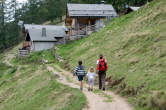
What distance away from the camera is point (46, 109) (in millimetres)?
12602

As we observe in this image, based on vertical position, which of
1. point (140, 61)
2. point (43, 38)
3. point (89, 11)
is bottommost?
point (43, 38)

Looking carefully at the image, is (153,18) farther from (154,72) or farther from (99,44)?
(154,72)

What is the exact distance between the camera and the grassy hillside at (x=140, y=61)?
1073 cm

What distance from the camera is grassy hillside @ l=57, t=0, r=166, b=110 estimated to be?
1073 cm

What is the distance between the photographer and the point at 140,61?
15.3 meters

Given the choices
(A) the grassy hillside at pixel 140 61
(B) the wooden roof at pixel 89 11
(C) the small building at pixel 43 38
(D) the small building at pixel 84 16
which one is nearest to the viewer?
(A) the grassy hillside at pixel 140 61

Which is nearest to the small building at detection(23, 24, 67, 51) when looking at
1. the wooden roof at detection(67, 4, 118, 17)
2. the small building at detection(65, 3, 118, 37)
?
the small building at detection(65, 3, 118, 37)

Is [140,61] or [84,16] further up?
[84,16]

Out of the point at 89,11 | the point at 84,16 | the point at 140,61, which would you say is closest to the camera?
the point at 140,61

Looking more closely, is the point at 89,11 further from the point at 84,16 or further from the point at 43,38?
the point at 43,38

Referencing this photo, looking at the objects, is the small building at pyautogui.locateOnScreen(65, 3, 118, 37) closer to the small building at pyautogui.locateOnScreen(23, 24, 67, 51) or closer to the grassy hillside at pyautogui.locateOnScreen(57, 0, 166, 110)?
the small building at pyautogui.locateOnScreen(23, 24, 67, 51)

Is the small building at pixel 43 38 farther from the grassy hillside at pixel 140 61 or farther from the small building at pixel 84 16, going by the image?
the grassy hillside at pixel 140 61

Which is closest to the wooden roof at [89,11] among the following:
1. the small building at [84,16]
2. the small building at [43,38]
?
the small building at [84,16]

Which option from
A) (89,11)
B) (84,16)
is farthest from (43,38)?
(89,11)
